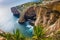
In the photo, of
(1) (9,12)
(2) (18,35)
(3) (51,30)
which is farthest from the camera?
(1) (9,12)

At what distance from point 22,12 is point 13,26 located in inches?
61.6

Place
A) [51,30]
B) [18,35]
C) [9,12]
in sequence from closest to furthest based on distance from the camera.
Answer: [18,35]
[51,30]
[9,12]

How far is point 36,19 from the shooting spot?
43.2 ft

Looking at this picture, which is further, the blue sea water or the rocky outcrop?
the rocky outcrop

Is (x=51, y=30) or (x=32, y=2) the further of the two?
(x=32, y=2)

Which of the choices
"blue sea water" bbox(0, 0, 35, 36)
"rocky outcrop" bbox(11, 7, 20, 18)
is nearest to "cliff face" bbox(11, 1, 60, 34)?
"rocky outcrop" bbox(11, 7, 20, 18)

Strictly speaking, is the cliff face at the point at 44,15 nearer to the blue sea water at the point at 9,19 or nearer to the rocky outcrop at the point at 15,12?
the rocky outcrop at the point at 15,12

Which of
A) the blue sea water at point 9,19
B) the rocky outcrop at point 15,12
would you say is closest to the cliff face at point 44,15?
the rocky outcrop at point 15,12

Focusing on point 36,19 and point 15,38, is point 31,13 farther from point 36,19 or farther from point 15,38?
point 15,38

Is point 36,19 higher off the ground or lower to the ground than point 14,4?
lower

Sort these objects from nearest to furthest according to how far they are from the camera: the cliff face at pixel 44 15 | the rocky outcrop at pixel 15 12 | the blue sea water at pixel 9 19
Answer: the blue sea water at pixel 9 19 < the cliff face at pixel 44 15 < the rocky outcrop at pixel 15 12

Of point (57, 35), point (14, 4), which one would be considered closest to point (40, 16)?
point (14, 4)

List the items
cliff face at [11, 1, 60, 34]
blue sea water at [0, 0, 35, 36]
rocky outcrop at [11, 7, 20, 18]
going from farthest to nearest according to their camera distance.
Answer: rocky outcrop at [11, 7, 20, 18] < cliff face at [11, 1, 60, 34] < blue sea water at [0, 0, 35, 36]

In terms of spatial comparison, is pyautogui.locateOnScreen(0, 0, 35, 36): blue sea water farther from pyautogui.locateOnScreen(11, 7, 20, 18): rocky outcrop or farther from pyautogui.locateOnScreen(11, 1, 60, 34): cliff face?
pyautogui.locateOnScreen(11, 1, 60, 34): cliff face
